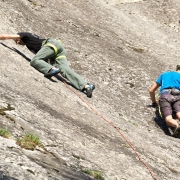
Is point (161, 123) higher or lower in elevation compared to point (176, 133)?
lower

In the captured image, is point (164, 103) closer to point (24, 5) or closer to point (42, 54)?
point (42, 54)

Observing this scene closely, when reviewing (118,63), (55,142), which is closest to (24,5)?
(118,63)

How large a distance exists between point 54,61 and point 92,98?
79.8 inches

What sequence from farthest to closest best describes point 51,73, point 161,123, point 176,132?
1. point 161,123
2. point 51,73
3. point 176,132

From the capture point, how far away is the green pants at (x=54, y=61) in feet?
38.4

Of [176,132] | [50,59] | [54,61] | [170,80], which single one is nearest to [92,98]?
[54,61]

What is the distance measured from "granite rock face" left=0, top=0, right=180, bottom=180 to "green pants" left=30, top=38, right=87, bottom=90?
1.31 ft

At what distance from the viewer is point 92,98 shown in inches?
479

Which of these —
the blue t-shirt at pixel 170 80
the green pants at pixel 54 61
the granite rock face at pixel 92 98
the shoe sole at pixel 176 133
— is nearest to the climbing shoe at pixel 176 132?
the shoe sole at pixel 176 133

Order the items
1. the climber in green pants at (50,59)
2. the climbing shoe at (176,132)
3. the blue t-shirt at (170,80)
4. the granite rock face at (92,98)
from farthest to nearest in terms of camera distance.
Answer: the blue t-shirt at (170,80), the climber in green pants at (50,59), the climbing shoe at (176,132), the granite rock face at (92,98)

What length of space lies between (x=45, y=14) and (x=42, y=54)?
6205 millimetres

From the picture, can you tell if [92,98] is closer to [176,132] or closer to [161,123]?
[161,123]

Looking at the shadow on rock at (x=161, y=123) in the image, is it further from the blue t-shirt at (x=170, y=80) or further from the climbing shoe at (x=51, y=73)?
the climbing shoe at (x=51, y=73)

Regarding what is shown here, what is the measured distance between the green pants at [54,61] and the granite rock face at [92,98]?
0.40 metres
